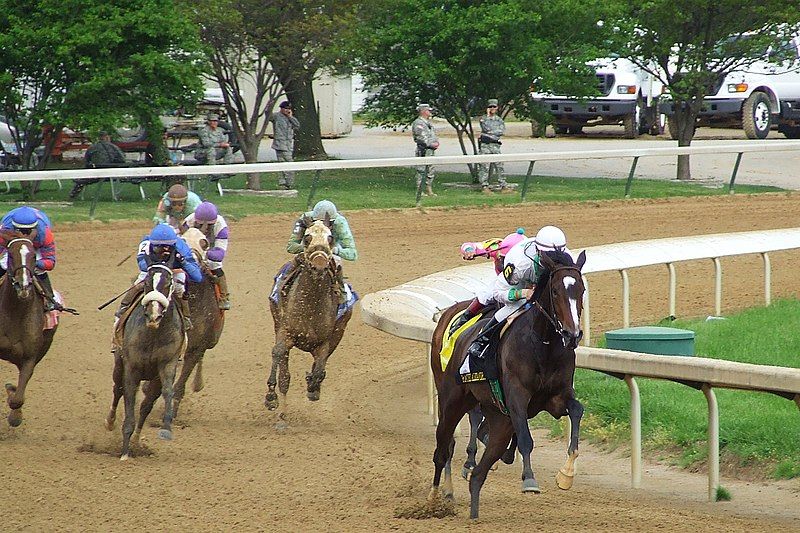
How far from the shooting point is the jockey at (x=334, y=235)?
1020 centimetres

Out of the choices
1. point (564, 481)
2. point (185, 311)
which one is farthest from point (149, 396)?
point (564, 481)

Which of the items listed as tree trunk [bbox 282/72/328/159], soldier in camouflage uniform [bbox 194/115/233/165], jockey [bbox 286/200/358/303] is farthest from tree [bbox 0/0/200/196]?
jockey [bbox 286/200/358/303]

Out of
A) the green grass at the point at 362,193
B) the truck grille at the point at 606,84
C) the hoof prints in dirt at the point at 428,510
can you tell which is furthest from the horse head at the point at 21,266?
the truck grille at the point at 606,84

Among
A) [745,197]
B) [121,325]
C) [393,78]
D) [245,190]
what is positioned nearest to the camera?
[121,325]

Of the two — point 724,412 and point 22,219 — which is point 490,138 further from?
point 724,412

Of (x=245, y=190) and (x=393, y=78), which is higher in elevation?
(x=393, y=78)

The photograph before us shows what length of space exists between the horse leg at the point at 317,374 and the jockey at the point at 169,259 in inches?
46.1

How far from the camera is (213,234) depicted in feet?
35.3

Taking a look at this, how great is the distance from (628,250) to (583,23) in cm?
→ 995

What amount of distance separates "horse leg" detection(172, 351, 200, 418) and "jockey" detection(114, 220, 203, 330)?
0.92 metres

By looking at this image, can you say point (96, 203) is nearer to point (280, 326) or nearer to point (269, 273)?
point (269, 273)

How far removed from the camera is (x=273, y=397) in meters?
10.2

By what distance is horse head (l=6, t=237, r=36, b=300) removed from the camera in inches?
369

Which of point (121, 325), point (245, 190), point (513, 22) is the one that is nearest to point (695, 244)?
point (121, 325)
